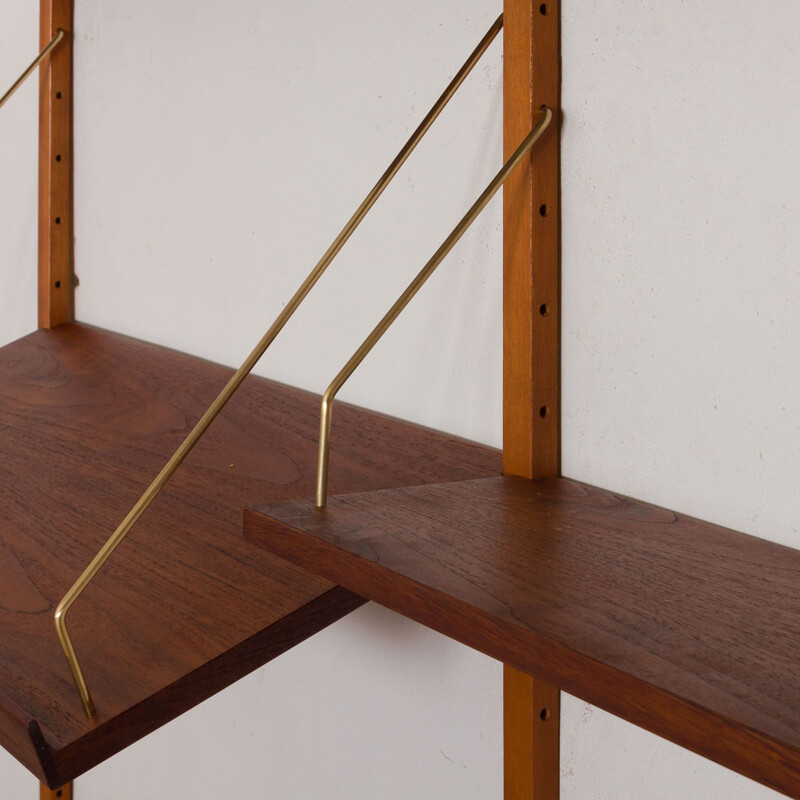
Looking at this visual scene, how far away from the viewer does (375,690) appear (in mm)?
896

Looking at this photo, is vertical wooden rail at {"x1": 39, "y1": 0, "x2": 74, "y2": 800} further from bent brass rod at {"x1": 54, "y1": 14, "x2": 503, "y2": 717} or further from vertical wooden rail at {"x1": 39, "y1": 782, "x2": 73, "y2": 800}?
bent brass rod at {"x1": 54, "y1": 14, "x2": 503, "y2": 717}

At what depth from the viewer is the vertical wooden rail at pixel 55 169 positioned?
126 cm

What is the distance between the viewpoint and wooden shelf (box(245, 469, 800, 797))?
0.40 m

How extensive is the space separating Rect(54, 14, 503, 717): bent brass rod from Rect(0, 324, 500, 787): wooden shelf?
23 mm

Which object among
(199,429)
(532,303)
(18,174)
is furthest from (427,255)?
(18,174)

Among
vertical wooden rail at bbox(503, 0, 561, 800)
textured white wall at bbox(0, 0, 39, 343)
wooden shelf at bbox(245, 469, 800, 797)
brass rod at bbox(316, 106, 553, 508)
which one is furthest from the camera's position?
textured white wall at bbox(0, 0, 39, 343)

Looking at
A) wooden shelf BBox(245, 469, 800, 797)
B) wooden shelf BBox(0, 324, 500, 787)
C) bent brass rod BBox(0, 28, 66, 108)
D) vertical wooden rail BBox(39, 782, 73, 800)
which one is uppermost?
bent brass rod BBox(0, 28, 66, 108)

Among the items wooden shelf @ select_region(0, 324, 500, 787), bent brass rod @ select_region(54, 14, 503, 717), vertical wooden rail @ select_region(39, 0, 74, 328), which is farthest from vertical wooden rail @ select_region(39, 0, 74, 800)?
bent brass rod @ select_region(54, 14, 503, 717)

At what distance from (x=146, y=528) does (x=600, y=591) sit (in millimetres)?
413

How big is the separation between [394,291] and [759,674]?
0.50m

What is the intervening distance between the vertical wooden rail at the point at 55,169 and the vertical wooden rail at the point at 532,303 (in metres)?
0.70

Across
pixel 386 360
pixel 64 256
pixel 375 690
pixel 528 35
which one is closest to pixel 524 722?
pixel 375 690

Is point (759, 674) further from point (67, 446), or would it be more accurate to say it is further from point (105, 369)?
point (105, 369)

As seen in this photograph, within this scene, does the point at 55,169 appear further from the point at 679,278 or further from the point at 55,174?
the point at 679,278
